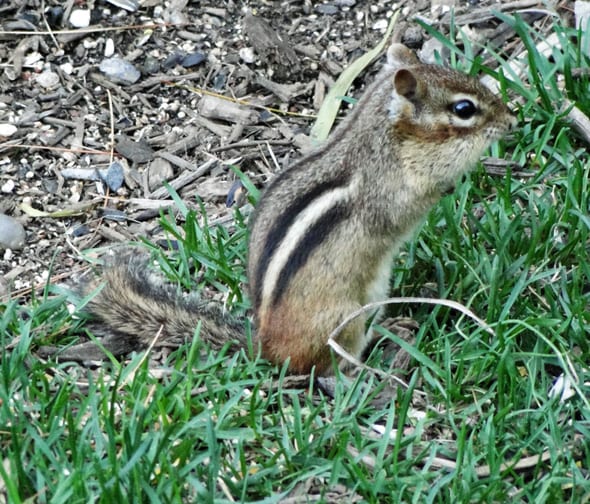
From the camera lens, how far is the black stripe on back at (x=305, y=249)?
4211 mm

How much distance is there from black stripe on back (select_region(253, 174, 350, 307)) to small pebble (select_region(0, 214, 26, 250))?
1.41 metres

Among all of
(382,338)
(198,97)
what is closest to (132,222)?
(198,97)

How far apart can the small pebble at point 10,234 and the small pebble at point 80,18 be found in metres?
1.41

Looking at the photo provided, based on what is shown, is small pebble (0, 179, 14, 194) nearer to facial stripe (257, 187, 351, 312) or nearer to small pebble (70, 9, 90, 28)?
small pebble (70, 9, 90, 28)

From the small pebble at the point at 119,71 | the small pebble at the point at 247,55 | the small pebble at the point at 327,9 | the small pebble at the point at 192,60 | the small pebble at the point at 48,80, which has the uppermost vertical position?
the small pebble at the point at 327,9

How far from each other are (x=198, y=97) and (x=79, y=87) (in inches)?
25.1

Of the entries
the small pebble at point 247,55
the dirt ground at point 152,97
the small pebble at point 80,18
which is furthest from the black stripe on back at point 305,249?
the small pebble at point 80,18

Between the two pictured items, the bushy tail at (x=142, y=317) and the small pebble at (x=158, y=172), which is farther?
the small pebble at (x=158, y=172)

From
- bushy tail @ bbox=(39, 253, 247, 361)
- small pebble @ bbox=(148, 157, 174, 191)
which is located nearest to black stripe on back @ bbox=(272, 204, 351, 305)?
bushy tail @ bbox=(39, 253, 247, 361)

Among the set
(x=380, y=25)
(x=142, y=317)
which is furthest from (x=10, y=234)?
(x=380, y=25)

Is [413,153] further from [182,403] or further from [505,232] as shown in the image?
[182,403]

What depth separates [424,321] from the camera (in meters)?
4.64

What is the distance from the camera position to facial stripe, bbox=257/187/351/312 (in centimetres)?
421

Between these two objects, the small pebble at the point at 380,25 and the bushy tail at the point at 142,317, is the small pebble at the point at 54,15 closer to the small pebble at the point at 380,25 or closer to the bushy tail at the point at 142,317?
the small pebble at the point at 380,25
